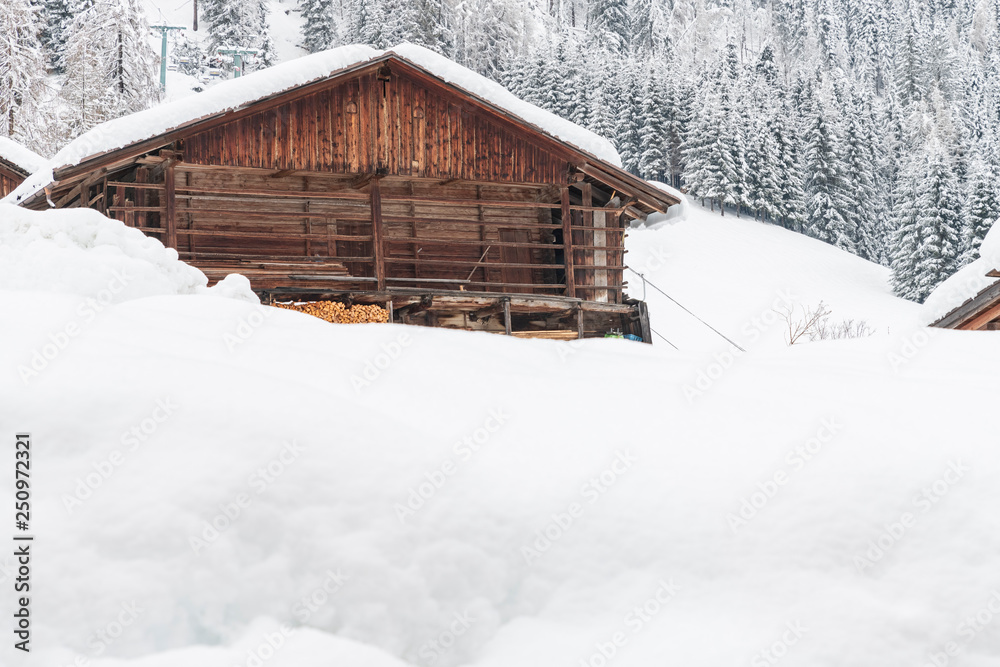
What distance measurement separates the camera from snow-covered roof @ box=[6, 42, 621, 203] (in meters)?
14.2

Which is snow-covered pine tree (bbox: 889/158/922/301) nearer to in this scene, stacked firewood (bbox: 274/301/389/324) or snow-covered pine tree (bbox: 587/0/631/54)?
snow-covered pine tree (bbox: 587/0/631/54)

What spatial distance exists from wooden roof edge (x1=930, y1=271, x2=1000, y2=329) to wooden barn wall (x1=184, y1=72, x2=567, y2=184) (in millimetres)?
7104

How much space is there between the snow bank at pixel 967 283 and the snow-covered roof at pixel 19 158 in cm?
1956

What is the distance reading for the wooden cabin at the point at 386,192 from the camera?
15.3m

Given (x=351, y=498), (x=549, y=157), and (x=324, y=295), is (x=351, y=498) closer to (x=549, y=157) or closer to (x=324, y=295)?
(x=324, y=295)

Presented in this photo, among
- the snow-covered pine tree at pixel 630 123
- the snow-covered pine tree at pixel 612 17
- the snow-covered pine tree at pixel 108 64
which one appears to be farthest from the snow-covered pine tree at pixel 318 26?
the snow-covered pine tree at pixel 108 64

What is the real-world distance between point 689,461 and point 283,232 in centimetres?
1232

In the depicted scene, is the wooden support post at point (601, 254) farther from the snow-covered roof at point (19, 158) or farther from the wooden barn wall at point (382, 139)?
the snow-covered roof at point (19, 158)

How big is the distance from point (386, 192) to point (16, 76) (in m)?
21.5

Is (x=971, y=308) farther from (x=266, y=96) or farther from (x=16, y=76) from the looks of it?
(x=16, y=76)

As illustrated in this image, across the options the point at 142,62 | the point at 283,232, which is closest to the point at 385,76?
the point at 283,232

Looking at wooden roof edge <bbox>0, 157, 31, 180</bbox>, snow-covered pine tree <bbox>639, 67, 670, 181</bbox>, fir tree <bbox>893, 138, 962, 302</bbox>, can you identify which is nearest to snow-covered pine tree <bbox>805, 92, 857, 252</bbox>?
snow-covered pine tree <bbox>639, 67, 670, 181</bbox>

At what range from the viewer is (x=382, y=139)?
54.2 feet

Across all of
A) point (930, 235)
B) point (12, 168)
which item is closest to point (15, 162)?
point (12, 168)
